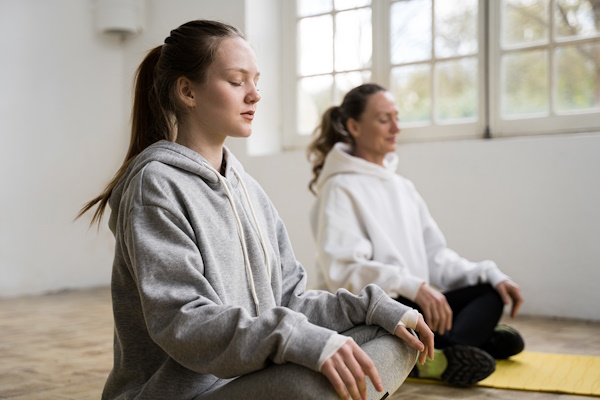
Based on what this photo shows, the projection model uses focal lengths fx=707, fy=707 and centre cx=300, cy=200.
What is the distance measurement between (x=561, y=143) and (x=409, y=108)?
3.12 ft

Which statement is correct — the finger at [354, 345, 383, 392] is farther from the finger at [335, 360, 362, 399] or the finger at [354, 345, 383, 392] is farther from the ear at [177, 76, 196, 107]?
the ear at [177, 76, 196, 107]

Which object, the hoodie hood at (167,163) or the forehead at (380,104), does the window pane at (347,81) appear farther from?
the hoodie hood at (167,163)

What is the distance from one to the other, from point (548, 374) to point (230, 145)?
9.03 feet

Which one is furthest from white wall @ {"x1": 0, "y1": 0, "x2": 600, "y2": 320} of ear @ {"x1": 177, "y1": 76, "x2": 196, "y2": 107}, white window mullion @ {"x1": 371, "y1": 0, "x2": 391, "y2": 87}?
ear @ {"x1": 177, "y1": 76, "x2": 196, "y2": 107}

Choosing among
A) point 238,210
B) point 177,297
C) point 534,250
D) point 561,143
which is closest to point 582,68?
point 561,143

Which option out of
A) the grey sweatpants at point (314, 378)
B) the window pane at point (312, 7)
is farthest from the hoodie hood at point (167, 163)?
the window pane at point (312, 7)

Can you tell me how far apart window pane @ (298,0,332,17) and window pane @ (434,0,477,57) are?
2.49ft

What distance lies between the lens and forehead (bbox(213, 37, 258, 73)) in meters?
1.33

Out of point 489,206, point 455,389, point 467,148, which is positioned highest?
point 467,148

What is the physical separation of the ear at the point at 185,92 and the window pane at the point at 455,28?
2787mm

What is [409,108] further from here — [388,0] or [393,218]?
[393,218]

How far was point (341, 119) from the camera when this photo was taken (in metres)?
2.74

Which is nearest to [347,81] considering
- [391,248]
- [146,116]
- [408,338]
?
[391,248]

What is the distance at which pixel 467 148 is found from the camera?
369 centimetres
